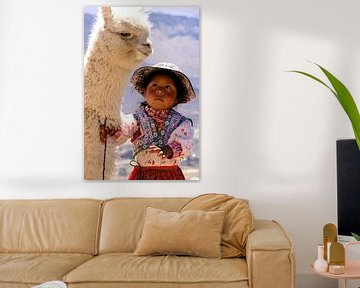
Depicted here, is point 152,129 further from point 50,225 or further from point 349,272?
point 349,272

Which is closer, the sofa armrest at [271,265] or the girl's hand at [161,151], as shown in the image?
the sofa armrest at [271,265]

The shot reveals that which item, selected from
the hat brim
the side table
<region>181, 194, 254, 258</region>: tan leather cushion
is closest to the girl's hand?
the hat brim

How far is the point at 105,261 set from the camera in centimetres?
344

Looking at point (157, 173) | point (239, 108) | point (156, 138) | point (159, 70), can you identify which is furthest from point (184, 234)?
point (159, 70)

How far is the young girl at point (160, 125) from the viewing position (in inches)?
167

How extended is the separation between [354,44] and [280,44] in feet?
1.75

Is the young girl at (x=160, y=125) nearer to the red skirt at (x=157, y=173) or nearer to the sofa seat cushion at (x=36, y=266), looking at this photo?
the red skirt at (x=157, y=173)

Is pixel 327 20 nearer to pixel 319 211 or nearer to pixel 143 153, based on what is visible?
pixel 319 211

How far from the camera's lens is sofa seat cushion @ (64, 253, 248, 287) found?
3152 millimetres

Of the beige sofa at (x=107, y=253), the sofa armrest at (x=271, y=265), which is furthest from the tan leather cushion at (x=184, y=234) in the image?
the sofa armrest at (x=271, y=265)

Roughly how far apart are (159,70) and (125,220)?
1.13 m

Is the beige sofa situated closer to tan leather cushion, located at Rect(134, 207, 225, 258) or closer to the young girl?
tan leather cushion, located at Rect(134, 207, 225, 258)

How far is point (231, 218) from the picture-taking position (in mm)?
3691

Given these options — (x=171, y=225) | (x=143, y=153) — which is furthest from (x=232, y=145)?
(x=171, y=225)
